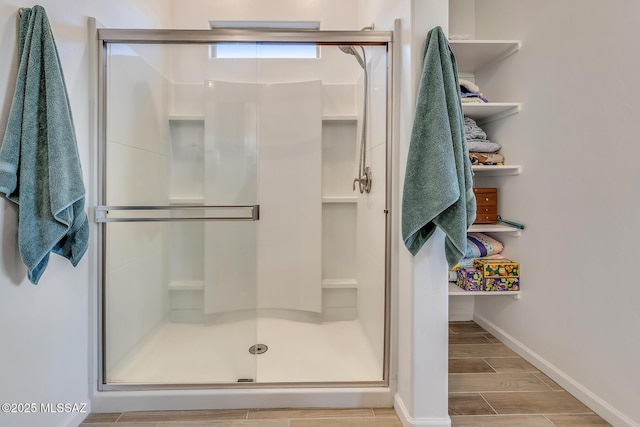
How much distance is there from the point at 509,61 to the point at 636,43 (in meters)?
0.79

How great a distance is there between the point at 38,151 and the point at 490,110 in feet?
7.35

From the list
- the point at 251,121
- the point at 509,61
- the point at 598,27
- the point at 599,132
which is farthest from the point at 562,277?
the point at 251,121

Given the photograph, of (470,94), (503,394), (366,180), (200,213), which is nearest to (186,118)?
(200,213)

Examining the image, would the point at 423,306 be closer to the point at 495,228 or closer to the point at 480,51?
the point at 495,228

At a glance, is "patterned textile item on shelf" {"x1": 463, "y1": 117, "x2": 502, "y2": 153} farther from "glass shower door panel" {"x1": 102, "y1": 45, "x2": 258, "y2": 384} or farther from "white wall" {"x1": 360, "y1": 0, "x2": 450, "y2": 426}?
"glass shower door panel" {"x1": 102, "y1": 45, "x2": 258, "y2": 384}

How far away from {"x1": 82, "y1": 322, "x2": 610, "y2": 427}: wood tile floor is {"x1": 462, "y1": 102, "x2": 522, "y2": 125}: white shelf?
1.51 meters

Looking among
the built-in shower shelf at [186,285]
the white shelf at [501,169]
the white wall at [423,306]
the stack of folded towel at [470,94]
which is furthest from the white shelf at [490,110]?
the built-in shower shelf at [186,285]

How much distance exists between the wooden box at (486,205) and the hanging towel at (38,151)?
2.07 metres

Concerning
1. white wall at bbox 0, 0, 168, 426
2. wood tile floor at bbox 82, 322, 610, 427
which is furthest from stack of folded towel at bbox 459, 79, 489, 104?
white wall at bbox 0, 0, 168, 426

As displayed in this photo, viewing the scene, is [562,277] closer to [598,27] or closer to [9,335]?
[598,27]

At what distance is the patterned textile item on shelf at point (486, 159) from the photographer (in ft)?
6.58

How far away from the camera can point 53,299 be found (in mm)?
1234

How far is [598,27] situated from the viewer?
56.9 inches

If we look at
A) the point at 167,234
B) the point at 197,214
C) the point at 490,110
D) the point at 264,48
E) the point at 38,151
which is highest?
the point at 264,48
